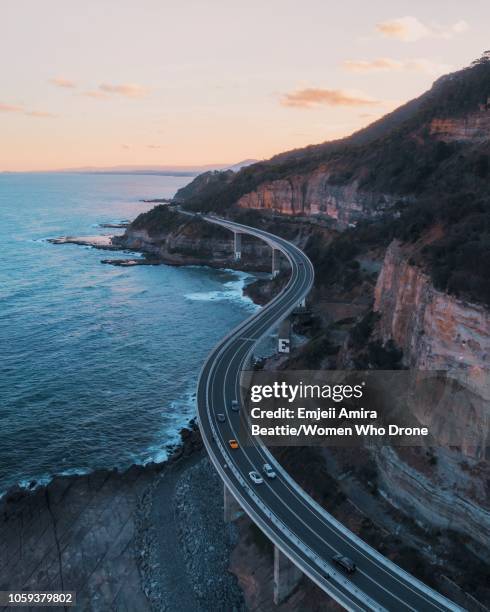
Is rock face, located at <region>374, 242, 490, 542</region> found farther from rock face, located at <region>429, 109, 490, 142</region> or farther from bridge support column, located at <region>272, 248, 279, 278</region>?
bridge support column, located at <region>272, 248, 279, 278</region>

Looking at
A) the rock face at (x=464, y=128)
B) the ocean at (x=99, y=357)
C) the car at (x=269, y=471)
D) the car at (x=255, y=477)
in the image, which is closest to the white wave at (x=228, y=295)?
the ocean at (x=99, y=357)

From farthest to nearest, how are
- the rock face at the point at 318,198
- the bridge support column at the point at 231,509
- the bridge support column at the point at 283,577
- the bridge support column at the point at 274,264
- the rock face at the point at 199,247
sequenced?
the rock face at the point at 199,247
the bridge support column at the point at 274,264
the rock face at the point at 318,198
the bridge support column at the point at 231,509
the bridge support column at the point at 283,577

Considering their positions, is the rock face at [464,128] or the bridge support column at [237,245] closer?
the rock face at [464,128]

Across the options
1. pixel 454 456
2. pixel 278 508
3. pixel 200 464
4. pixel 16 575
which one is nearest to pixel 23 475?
pixel 16 575

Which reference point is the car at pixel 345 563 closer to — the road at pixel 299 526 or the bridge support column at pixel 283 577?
the road at pixel 299 526

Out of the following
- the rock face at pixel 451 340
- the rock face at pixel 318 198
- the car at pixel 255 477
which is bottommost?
the car at pixel 255 477

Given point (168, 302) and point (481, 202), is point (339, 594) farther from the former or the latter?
point (168, 302)

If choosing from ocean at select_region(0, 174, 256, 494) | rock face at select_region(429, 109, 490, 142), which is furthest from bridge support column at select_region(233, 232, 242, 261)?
rock face at select_region(429, 109, 490, 142)
